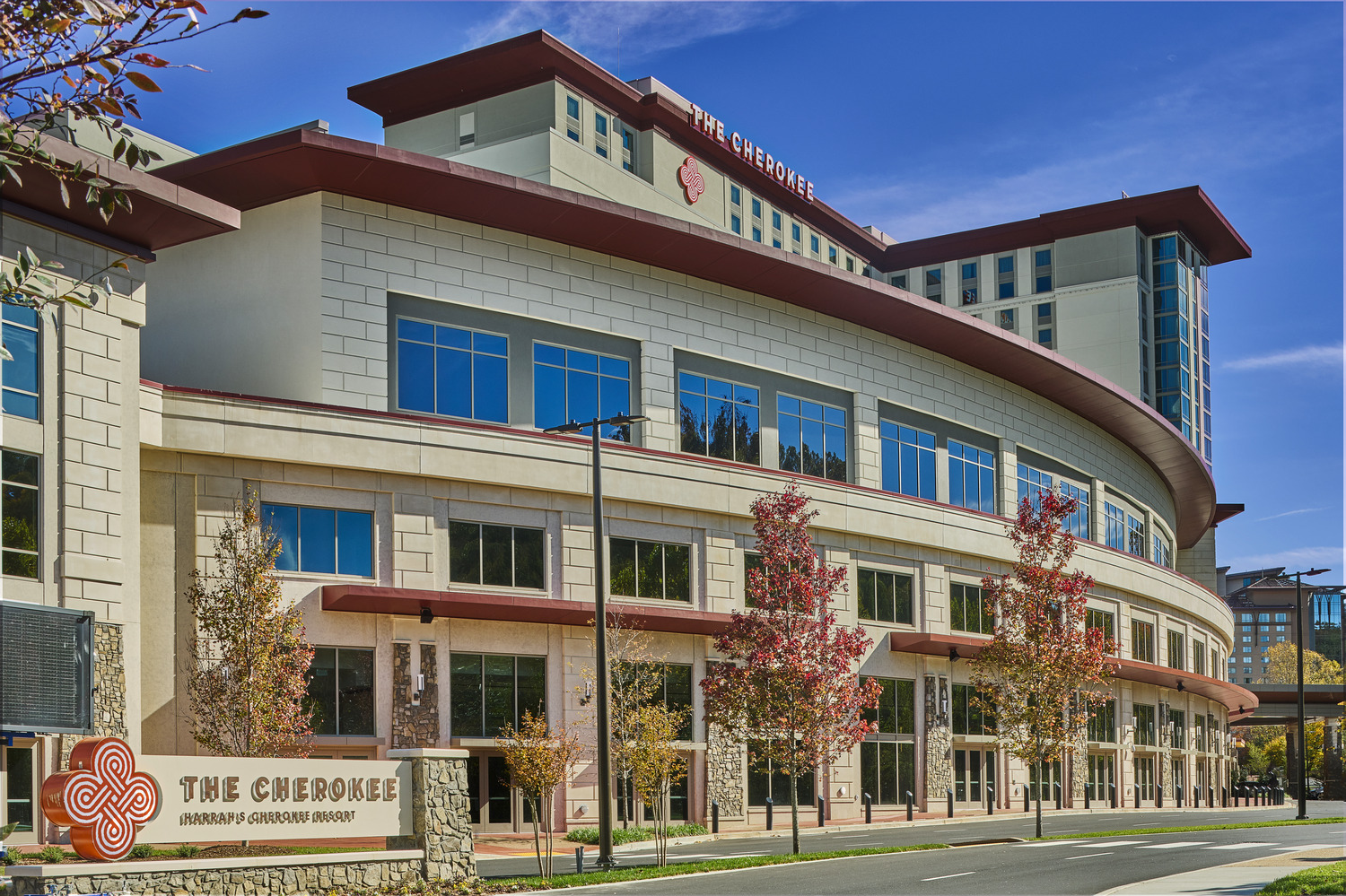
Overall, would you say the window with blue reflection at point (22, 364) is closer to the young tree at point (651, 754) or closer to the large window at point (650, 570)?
the young tree at point (651, 754)

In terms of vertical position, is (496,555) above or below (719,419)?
below

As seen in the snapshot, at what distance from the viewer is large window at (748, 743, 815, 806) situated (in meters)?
42.2

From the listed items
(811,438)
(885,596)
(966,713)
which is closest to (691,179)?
(811,438)

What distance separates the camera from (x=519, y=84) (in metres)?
66.5

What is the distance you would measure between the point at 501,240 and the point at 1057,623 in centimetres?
1879

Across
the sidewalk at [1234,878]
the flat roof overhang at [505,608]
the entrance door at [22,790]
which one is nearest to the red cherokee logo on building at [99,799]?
the entrance door at [22,790]

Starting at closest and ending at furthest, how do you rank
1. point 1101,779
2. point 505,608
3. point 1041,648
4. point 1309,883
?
1. point 1309,883
2. point 505,608
3. point 1041,648
4. point 1101,779

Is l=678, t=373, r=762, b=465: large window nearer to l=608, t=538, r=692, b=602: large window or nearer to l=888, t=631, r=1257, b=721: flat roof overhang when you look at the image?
l=608, t=538, r=692, b=602: large window

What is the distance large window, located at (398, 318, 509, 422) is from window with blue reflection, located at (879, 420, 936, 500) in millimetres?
16200

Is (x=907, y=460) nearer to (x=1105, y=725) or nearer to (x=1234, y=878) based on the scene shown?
(x=1105, y=725)

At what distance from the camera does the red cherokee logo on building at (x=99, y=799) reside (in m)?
17.5

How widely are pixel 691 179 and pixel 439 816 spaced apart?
194ft

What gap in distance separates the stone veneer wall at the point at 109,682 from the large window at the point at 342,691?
5.82 metres

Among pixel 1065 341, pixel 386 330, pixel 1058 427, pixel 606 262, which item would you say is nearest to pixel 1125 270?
pixel 1065 341
